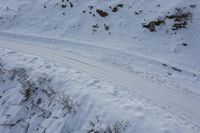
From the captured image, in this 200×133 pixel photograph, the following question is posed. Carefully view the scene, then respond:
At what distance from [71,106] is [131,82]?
3.24 metres

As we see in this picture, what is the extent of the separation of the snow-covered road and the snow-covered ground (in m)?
0.04

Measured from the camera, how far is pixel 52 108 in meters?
9.38

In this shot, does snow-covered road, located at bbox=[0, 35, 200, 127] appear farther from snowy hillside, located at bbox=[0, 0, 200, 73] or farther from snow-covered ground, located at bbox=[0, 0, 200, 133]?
snowy hillside, located at bbox=[0, 0, 200, 73]

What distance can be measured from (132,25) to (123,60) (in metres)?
3.26

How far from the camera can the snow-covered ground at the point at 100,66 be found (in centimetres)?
873

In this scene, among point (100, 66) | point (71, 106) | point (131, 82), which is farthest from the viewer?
point (100, 66)

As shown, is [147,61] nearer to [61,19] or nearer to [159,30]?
[159,30]

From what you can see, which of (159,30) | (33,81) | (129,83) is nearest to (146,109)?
(129,83)

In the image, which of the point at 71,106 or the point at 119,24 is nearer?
the point at 71,106

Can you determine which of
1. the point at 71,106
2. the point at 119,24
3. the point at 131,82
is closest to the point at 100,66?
the point at 131,82

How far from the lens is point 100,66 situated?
41.9ft

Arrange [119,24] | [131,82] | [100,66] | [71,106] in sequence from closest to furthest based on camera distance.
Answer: [71,106] → [131,82] → [100,66] → [119,24]

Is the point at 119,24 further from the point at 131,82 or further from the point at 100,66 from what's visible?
the point at 131,82

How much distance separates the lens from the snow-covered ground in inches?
344
